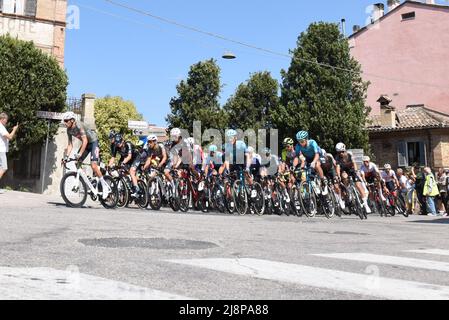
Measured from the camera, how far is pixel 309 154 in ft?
41.9

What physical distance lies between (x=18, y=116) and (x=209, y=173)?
11.0 metres

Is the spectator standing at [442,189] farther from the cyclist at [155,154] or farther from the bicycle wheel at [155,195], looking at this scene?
the bicycle wheel at [155,195]

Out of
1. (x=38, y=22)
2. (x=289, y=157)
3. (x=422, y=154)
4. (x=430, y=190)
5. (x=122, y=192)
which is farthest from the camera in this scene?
(x=422, y=154)

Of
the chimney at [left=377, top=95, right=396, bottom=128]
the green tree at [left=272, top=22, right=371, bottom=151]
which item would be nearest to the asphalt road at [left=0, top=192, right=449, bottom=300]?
the green tree at [left=272, top=22, right=371, bottom=151]

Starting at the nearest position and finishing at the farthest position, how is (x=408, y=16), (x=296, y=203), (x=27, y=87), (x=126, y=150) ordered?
(x=126, y=150) < (x=296, y=203) < (x=27, y=87) < (x=408, y=16)

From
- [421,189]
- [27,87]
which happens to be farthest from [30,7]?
[421,189]

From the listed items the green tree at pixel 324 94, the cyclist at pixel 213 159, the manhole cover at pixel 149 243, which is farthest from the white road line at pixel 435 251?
the green tree at pixel 324 94

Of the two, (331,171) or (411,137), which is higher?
(411,137)

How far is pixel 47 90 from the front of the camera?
21594mm

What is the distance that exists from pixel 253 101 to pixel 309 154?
30.7 meters

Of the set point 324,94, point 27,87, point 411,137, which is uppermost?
point 324,94

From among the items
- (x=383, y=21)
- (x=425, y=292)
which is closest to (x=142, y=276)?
(x=425, y=292)

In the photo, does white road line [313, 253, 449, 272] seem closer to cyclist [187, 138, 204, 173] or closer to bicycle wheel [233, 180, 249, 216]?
bicycle wheel [233, 180, 249, 216]

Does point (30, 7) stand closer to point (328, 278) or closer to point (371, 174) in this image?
point (371, 174)
